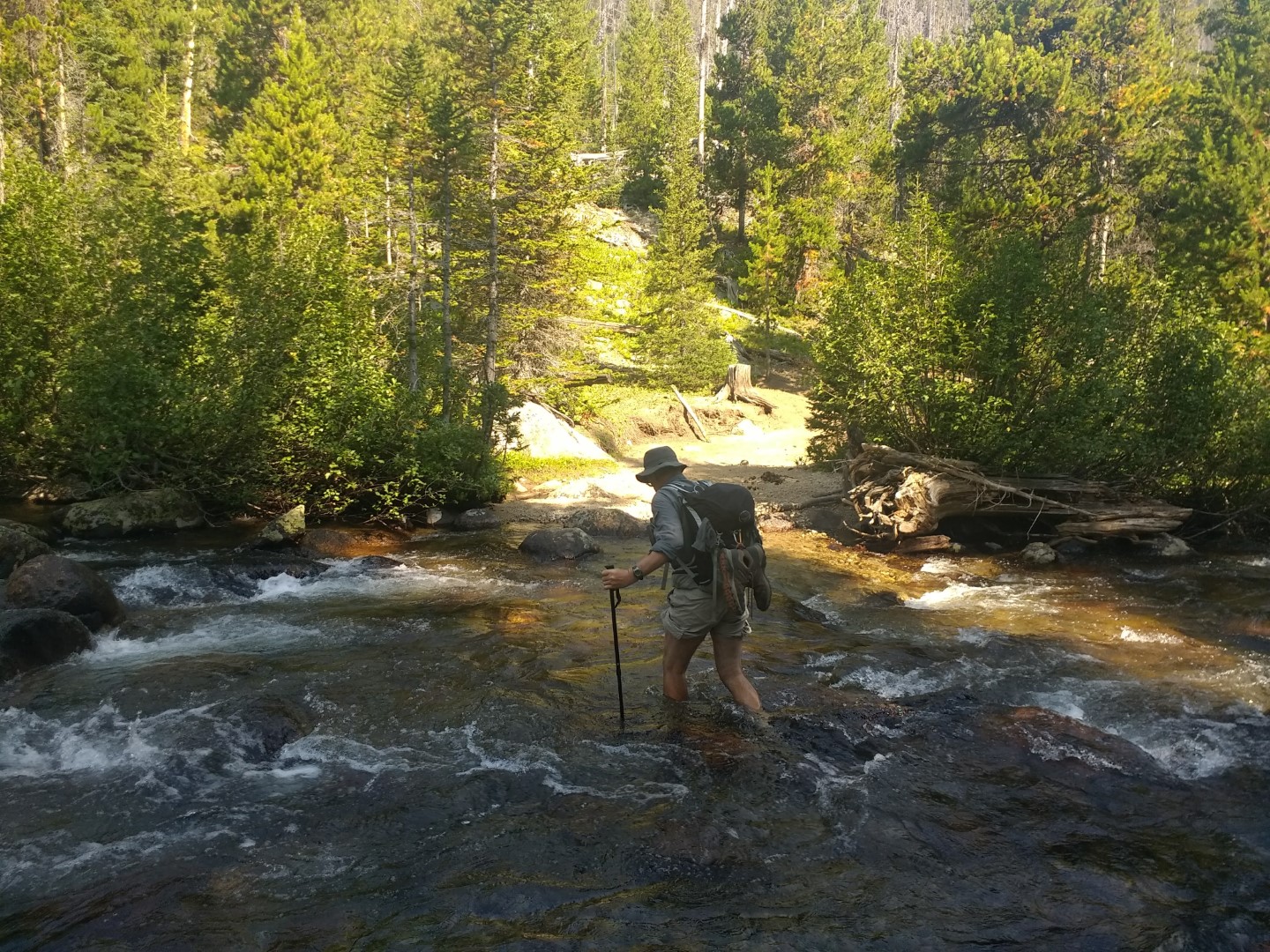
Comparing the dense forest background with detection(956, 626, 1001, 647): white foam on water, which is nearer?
detection(956, 626, 1001, 647): white foam on water

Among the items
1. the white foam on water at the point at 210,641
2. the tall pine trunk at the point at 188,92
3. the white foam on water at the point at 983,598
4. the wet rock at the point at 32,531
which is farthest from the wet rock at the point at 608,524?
the tall pine trunk at the point at 188,92

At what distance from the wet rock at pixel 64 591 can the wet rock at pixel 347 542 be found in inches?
177

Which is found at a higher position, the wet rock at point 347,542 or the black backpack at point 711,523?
the black backpack at point 711,523

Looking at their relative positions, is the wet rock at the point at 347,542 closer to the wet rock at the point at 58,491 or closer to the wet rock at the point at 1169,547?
the wet rock at the point at 58,491

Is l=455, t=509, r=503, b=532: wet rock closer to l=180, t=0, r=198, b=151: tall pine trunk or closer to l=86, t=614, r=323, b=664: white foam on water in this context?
l=86, t=614, r=323, b=664: white foam on water

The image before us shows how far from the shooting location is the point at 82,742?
7.39 metres

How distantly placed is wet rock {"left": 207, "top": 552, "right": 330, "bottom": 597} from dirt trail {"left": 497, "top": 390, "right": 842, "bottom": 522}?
537cm

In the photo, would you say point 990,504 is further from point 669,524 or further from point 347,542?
point 347,542

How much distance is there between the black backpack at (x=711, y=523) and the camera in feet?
23.2

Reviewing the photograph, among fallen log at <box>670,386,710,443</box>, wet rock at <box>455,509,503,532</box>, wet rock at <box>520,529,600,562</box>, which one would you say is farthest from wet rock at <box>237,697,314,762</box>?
fallen log at <box>670,386,710,443</box>

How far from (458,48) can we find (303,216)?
23.3 ft

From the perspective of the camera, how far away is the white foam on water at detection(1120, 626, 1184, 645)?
1091cm

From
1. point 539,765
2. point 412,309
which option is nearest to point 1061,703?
point 539,765

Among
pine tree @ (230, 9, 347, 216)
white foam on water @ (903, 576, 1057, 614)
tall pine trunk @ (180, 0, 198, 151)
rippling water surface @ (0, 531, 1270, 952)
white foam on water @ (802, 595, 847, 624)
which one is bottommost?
white foam on water @ (802, 595, 847, 624)
